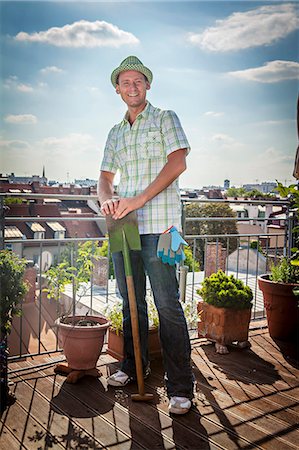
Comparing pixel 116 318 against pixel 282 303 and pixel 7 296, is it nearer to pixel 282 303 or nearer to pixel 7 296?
pixel 7 296

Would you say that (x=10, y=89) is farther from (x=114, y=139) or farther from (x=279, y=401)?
(x=279, y=401)

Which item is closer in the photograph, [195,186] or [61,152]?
[195,186]

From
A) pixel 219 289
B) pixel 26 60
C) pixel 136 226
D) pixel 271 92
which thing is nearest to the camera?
pixel 136 226

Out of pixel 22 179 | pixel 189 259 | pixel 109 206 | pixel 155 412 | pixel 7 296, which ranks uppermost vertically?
pixel 22 179

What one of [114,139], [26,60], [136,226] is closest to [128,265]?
[136,226]

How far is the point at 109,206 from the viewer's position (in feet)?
6.17

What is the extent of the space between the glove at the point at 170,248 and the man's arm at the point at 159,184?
182 mm

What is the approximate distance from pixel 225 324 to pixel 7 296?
1.39 metres

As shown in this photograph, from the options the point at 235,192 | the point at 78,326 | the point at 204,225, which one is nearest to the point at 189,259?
the point at 204,225

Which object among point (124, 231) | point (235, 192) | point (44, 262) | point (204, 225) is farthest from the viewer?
point (204, 225)

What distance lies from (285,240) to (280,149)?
782 millimetres

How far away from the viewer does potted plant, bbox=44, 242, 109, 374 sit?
7.00 ft

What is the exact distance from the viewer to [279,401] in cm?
199

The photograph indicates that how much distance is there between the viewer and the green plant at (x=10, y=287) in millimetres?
1869
